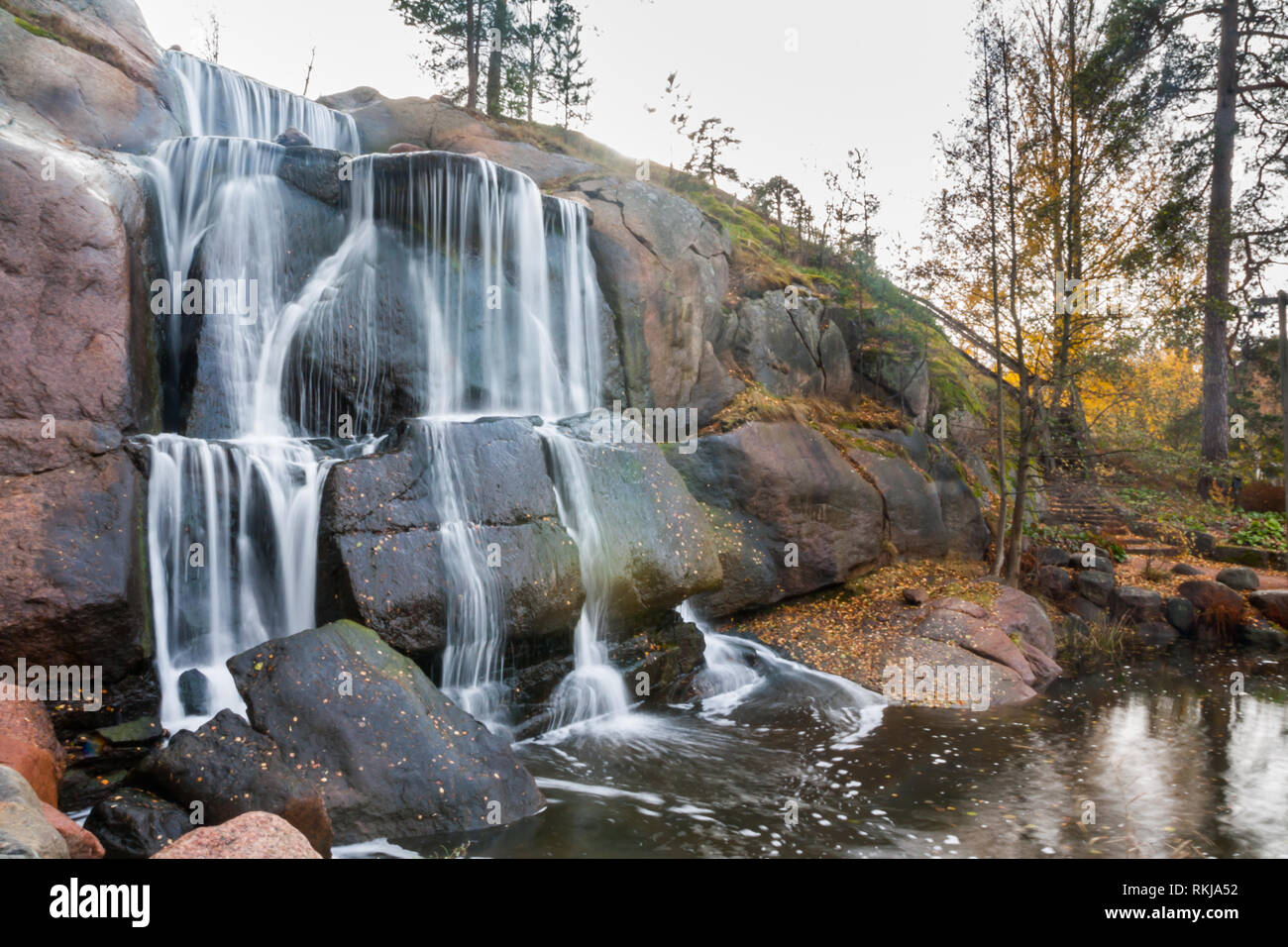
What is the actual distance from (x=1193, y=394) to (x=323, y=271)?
30.9 m

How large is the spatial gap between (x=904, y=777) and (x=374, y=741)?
4.86 m

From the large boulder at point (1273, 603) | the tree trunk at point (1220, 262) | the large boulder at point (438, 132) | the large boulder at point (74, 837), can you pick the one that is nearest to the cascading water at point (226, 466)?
the large boulder at point (74, 837)

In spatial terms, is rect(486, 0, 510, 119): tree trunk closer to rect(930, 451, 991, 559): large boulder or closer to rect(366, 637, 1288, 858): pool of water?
rect(930, 451, 991, 559): large boulder

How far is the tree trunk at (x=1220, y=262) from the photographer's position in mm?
17828

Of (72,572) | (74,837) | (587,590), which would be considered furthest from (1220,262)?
(74,837)

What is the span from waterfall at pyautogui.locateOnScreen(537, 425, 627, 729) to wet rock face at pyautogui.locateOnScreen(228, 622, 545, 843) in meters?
2.19

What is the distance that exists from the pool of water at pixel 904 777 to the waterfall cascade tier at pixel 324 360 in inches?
57.2

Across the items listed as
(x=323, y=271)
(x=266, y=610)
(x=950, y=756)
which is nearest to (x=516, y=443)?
(x=266, y=610)

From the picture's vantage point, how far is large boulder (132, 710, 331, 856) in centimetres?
520

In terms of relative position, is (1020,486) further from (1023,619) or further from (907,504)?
(1023,619)

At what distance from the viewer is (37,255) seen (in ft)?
23.8
